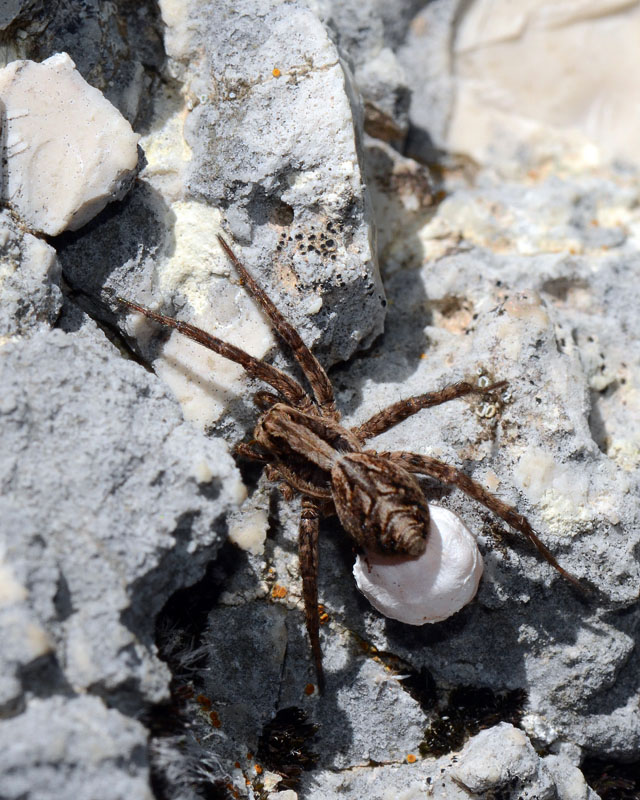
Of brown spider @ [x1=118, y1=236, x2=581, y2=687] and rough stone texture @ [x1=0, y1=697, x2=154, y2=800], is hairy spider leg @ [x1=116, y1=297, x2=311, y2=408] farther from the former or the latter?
rough stone texture @ [x1=0, y1=697, x2=154, y2=800]

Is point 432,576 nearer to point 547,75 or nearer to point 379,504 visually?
point 379,504

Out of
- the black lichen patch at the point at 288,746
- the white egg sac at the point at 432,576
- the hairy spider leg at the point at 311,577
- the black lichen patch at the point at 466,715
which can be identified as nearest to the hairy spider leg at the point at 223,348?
the hairy spider leg at the point at 311,577

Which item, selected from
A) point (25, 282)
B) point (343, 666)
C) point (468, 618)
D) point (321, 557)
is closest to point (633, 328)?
point (468, 618)

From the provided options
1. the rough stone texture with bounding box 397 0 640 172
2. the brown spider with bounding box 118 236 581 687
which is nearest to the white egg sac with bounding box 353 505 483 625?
the brown spider with bounding box 118 236 581 687

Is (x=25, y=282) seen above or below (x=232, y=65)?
below

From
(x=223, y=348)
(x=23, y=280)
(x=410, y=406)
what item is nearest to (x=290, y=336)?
(x=223, y=348)

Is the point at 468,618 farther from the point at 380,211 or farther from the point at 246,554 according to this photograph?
the point at 380,211
